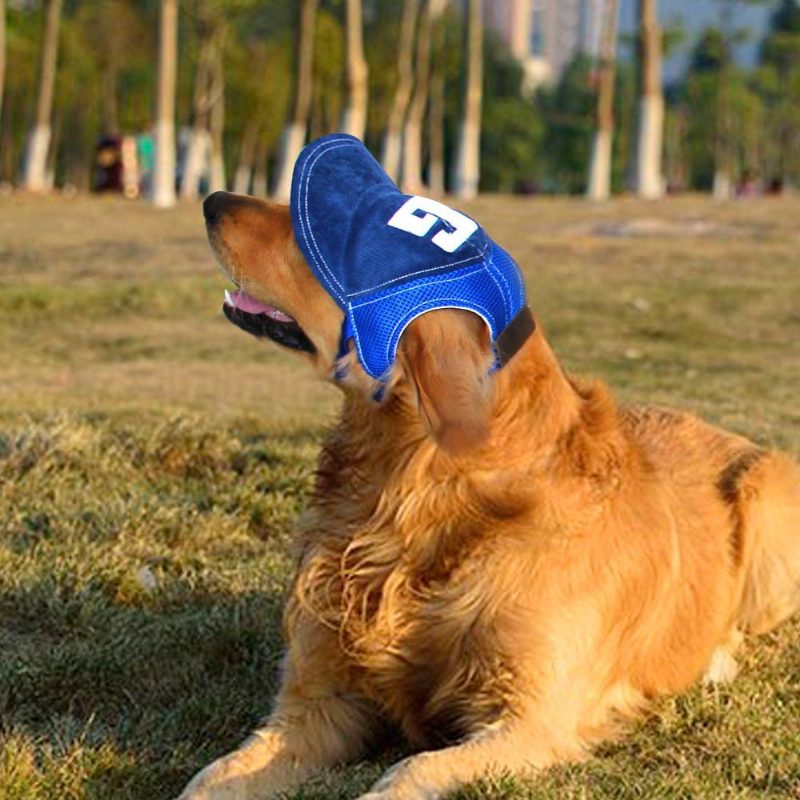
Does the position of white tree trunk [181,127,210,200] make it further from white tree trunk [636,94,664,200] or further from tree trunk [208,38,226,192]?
white tree trunk [636,94,664,200]

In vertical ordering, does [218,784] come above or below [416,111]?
below

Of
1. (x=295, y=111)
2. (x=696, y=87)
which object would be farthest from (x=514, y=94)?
(x=295, y=111)

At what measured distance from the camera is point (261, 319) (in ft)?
11.8

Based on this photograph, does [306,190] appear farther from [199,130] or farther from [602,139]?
[199,130]

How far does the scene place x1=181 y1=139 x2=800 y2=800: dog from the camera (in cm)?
358

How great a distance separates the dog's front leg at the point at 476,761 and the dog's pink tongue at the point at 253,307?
1111 millimetres

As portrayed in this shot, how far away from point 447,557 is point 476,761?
505 millimetres

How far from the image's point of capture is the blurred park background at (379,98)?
1293 inches

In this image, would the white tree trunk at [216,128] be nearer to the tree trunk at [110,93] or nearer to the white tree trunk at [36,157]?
the tree trunk at [110,93]

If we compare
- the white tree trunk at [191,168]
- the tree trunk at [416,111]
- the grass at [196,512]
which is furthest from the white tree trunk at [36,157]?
Answer: the grass at [196,512]

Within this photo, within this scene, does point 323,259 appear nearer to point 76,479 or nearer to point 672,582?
point 672,582

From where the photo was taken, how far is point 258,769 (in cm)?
376

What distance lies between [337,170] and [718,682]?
214 cm

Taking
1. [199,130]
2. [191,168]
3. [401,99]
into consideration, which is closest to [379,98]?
[401,99]
